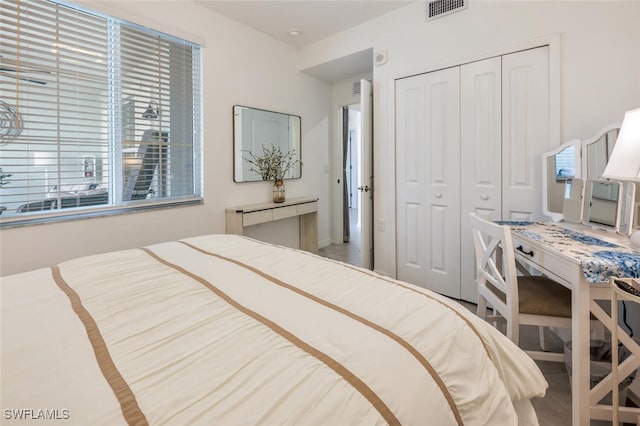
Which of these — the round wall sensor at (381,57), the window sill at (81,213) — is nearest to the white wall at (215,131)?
the window sill at (81,213)

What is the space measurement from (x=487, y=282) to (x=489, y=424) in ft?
4.25

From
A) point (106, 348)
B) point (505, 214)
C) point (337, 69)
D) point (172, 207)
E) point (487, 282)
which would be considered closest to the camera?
point (106, 348)

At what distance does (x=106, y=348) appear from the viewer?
757mm

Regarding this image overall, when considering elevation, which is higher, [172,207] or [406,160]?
[406,160]

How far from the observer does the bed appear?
0.59 meters

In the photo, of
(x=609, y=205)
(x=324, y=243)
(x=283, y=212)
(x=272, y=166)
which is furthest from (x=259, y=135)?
(x=609, y=205)

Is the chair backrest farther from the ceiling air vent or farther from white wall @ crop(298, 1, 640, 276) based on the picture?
the ceiling air vent

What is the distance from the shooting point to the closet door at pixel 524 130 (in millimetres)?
2332

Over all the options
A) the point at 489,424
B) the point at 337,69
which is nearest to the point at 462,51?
the point at 337,69

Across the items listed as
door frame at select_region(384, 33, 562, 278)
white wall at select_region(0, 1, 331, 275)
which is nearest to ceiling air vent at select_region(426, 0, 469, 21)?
door frame at select_region(384, 33, 562, 278)

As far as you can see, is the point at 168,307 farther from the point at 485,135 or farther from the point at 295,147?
the point at 295,147

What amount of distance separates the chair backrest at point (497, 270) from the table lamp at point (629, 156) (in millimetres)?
469

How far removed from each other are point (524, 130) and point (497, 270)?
1.30 metres

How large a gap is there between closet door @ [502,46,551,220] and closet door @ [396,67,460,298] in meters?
0.37
